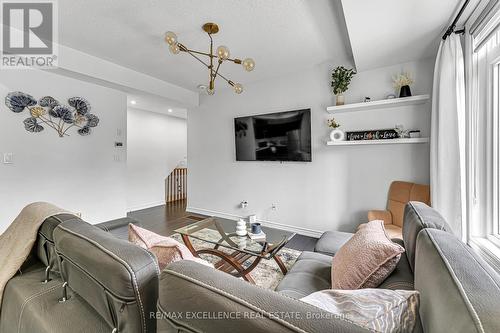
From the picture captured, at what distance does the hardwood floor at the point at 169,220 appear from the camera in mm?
Result: 3098

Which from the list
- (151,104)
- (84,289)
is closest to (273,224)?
(84,289)

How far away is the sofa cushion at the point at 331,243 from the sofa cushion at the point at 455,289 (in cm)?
103

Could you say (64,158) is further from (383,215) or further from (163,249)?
(383,215)

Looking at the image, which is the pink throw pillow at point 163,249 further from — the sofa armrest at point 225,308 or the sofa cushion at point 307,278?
the sofa cushion at point 307,278

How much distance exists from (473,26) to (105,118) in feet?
14.4

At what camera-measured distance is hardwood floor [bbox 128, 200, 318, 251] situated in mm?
3098

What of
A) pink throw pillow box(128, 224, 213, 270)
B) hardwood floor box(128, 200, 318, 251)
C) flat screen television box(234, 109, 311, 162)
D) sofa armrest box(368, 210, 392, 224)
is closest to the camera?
pink throw pillow box(128, 224, 213, 270)

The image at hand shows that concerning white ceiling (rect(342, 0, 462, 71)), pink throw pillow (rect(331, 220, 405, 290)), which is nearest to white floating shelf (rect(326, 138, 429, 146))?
white ceiling (rect(342, 0, 462, 71))

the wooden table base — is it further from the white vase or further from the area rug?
the white vase

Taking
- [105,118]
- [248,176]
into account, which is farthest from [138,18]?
[248,176]

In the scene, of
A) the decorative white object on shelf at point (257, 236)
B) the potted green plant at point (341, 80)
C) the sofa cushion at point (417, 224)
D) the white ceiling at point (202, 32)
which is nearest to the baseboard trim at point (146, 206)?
the white ceiling at point (202, 32)

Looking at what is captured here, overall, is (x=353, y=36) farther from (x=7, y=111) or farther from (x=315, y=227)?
(x=7, y=111)

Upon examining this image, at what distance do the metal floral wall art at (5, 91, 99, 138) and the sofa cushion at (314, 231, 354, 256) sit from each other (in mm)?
3529

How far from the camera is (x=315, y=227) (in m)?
3.31
